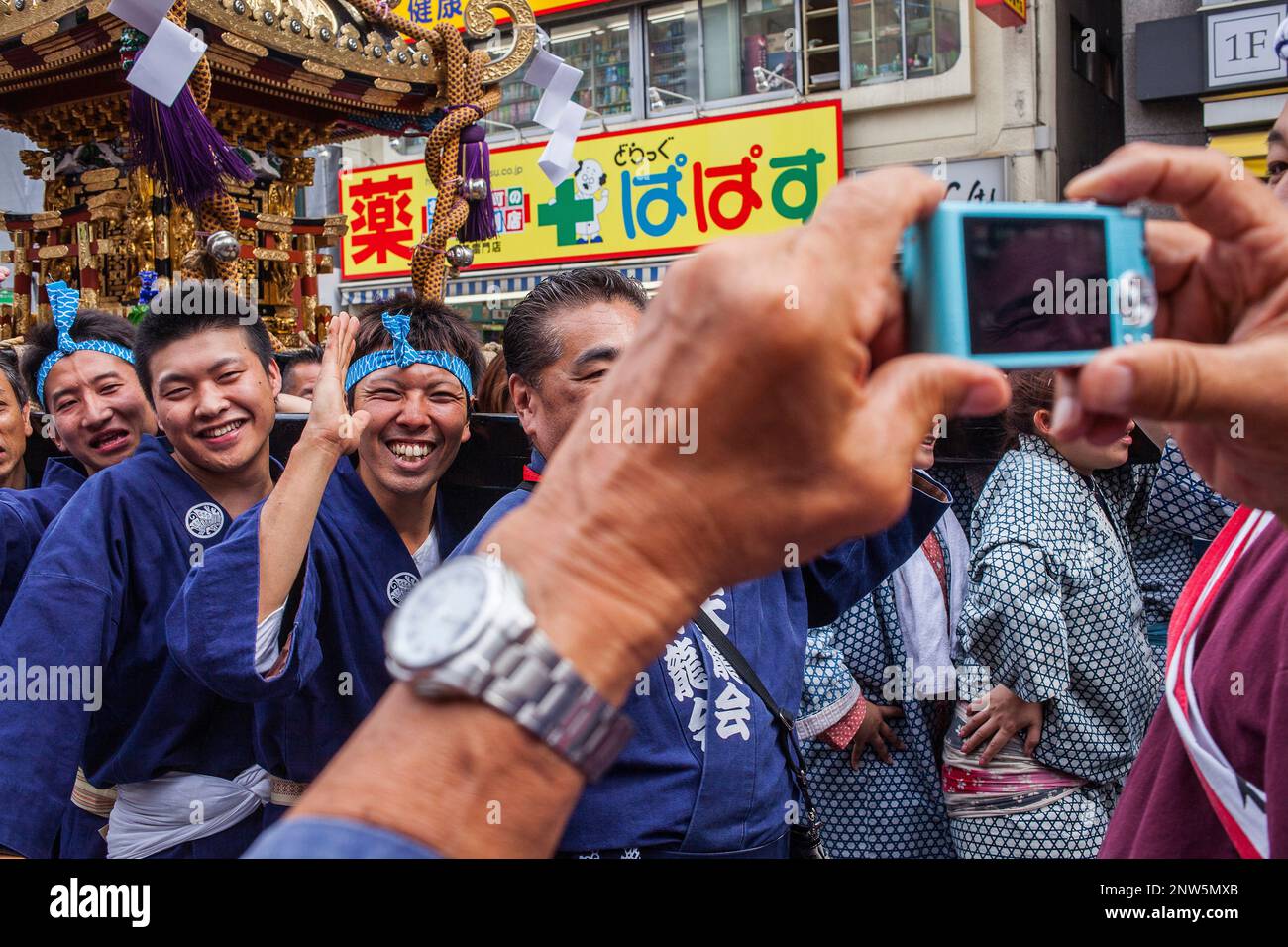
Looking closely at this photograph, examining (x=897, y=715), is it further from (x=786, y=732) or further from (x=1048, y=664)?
(x=786, y=732)

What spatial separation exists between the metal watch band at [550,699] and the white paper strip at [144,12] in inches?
140

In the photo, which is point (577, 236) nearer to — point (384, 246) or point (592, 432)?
point (384, 246)

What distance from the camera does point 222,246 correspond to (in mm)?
3758

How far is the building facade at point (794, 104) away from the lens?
9562 millimetres

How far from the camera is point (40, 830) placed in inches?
75.5

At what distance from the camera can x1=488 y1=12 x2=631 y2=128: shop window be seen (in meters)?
11.3

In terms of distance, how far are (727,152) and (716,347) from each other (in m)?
9.87

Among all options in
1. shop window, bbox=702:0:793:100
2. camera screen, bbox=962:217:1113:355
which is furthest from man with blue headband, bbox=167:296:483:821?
shop window, bbox=702:0:793:100

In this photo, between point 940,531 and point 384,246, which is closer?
point 940,531

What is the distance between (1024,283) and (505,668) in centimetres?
42

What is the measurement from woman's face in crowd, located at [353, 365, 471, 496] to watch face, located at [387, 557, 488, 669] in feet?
5.87

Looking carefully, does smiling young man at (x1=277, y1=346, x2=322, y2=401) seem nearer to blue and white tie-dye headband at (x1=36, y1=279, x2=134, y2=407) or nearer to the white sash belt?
blue and white tie-dye headband at (x1=36, y1=279, x2=134, y2=407)

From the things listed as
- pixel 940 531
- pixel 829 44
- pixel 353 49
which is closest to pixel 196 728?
pixel 940 531

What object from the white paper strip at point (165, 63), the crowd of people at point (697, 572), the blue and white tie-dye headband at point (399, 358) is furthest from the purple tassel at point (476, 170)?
the blue and white tie-dye headband at point (399, 358)
